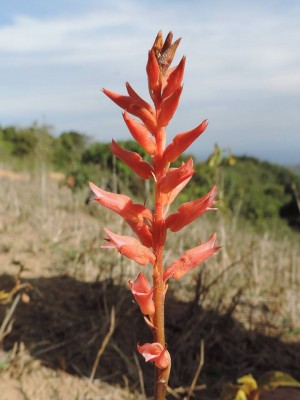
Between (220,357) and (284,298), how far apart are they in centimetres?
102

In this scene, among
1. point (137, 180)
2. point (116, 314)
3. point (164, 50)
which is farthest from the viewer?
point (137, 180)

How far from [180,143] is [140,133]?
2.8 inches

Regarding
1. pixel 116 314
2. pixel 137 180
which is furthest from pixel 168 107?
pixel 137 180

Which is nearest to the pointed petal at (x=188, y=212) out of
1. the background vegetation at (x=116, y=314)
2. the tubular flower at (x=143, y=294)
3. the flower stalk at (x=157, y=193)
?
the flower stalk at (x=157, y=193)

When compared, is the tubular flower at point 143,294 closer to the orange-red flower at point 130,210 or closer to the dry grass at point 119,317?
the orange-red flower at point 130,210

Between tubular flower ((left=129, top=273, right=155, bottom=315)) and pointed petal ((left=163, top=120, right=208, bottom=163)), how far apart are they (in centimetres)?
20

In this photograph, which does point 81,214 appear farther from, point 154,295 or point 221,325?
point 154,295

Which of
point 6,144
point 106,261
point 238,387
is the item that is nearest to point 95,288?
point 106,261

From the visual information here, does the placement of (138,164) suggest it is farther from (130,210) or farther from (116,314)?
(116,314)

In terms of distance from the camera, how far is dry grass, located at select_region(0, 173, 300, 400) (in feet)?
9.40

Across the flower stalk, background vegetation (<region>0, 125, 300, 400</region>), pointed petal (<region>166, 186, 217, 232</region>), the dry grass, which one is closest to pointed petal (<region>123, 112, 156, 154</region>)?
the flower stalk

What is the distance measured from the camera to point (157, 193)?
1019mm

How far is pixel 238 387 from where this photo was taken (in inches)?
77.5

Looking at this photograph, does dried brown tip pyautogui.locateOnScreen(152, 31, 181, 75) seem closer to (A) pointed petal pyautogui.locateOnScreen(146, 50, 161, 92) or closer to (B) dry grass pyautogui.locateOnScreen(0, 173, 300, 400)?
(A) pointed petal pyautogui.locateOnScreen(146, 50, 161, 92)
